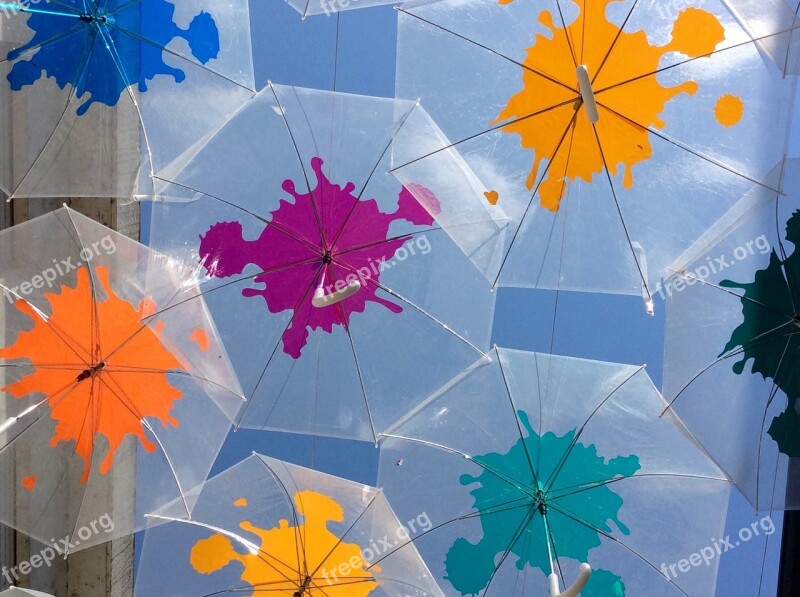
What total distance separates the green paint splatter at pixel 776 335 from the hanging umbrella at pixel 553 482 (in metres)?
0.51

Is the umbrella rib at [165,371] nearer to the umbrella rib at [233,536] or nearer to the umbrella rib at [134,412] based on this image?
the umbrella rib at [134,412]

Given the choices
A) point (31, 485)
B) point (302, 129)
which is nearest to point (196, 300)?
point (302, 129)

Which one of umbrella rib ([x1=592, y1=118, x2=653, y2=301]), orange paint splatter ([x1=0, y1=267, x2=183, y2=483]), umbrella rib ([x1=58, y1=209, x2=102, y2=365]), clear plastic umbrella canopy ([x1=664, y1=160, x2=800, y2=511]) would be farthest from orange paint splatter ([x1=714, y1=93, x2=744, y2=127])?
umbrella rib ([x1=58, y1=209, x2=102, y2=365])

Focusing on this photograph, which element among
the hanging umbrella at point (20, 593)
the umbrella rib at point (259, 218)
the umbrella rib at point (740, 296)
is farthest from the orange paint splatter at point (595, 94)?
the hanging umbrella at point (20, 593)

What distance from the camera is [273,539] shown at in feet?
13.9

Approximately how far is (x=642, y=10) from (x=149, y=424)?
3456mm

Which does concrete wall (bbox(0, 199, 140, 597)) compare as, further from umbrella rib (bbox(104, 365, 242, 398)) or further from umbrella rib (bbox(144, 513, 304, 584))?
umbrella rib (bbox(144, 513, 304, 584))

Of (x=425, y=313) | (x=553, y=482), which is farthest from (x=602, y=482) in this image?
(x=425, y=313)

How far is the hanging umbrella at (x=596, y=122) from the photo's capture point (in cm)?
366

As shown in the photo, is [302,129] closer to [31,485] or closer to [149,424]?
[149,424]

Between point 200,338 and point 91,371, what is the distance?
71 cm

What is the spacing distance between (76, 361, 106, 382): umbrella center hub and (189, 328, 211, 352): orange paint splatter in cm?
61

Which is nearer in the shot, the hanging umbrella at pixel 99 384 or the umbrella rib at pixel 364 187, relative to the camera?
the umbrella rib at pixel 364 187

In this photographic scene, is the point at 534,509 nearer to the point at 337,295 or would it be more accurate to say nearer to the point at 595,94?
the point at 337,295
